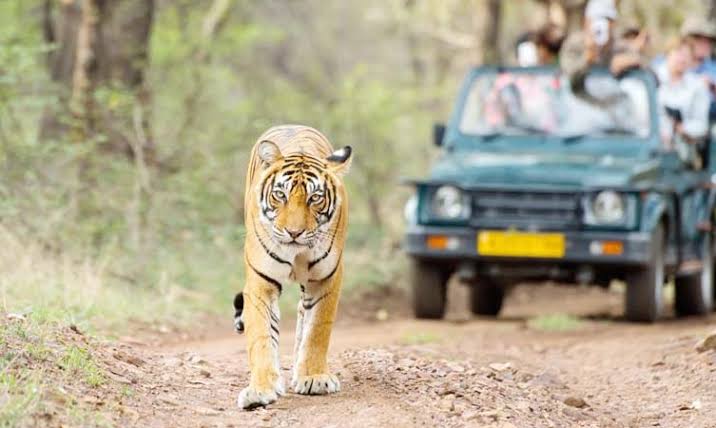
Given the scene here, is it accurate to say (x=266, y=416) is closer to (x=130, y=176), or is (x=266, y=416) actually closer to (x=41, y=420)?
(x=41, y=420)

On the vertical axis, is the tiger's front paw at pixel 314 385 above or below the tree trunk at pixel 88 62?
below

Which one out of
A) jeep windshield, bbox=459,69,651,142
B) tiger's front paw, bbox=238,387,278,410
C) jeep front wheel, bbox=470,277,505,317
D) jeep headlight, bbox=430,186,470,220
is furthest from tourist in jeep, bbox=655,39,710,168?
tiger's front paw, bbox=238,387,278,410

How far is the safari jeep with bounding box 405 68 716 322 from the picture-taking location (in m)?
10.8

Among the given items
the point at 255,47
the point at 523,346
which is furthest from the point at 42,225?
the point at 255,47

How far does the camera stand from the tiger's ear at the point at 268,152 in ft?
21.0

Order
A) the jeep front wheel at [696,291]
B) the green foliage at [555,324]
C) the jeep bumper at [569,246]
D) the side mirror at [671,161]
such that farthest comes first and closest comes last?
the jeep front wheel at [696,291]
the side mirror at [671,161]
the green foliage at [555,324]
the jeep bumper at [569,246]

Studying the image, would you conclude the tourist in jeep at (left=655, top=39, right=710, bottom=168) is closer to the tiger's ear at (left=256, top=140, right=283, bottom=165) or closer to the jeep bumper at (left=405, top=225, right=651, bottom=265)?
the jeep bumper at (left=405, top=225, right=651, bottom=265)

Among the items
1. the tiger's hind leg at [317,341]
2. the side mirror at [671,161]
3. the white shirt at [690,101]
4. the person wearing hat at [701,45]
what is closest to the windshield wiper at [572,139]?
the side mirror at [671,161]

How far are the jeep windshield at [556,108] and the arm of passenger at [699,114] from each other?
1.01 meters

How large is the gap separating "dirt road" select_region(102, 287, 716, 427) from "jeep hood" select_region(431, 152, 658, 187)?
45.7 inches

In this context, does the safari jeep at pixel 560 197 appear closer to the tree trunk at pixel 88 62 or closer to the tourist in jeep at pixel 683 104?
the tourist in jeep at pixel 683 104

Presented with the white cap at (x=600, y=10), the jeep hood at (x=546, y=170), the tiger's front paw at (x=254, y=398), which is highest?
the white cap at (x=600, y=10)

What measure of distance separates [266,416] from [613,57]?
287 inches

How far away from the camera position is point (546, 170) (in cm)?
1109
